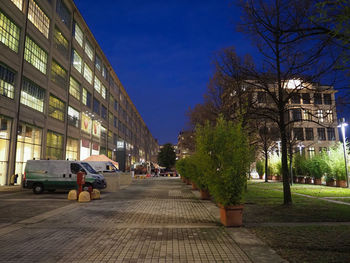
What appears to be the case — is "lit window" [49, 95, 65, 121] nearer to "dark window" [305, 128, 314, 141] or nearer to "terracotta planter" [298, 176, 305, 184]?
"terracotta planter" [298, 176, 305, 184]

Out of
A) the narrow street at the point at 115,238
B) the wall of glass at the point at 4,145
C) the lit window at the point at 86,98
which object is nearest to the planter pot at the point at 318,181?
the narrow street at the point at 115,238

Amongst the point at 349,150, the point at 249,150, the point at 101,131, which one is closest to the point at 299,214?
the point at 249,150

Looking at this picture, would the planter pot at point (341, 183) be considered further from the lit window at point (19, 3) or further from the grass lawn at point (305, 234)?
the lit window at point (19, 3)

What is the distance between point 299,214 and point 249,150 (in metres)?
3.13

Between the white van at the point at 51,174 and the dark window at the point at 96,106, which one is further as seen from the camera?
the dark window at the point at 96,106

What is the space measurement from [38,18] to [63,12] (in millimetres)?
7511

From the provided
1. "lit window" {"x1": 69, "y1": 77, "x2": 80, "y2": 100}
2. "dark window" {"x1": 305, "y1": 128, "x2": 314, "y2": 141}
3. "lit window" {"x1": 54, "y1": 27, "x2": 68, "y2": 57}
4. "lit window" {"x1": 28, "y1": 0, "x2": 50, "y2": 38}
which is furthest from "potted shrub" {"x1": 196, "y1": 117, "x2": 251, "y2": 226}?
"dark window" {"x1": 305, "y1": 128, "x2": 314, "y2": 141}

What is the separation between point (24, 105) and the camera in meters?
24.6

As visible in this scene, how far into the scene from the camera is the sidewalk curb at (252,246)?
4961 mm

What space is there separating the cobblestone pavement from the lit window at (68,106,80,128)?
2737cm

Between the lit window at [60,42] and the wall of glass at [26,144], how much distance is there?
36.0 ft

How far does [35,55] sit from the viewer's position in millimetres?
26641

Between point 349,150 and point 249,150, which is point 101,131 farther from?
point 249,150

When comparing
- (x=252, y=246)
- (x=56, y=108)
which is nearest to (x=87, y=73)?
(x=56, y=108)
